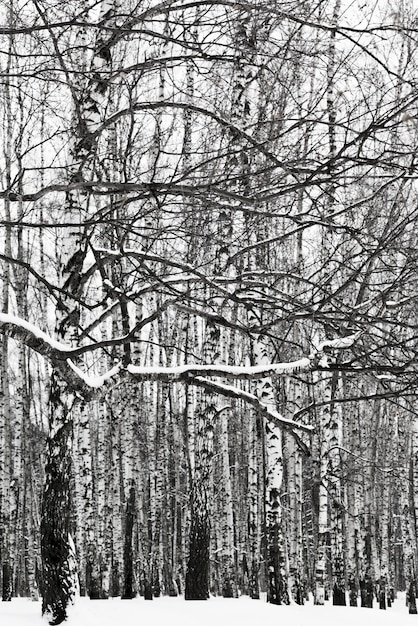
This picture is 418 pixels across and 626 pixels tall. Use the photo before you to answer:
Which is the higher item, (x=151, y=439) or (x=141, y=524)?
(x=151, y=439)

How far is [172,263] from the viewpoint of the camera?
200 inches

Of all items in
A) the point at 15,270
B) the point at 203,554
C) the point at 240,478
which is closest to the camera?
the point at 203,554

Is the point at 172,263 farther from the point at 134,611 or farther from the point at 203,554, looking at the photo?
the point at 203,554

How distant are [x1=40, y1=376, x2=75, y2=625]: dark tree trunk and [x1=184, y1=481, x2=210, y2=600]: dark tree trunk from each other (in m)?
4.13

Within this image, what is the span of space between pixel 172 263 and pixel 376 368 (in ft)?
5.70

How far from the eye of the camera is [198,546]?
10.4 m

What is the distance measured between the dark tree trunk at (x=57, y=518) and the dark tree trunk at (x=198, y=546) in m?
4.13

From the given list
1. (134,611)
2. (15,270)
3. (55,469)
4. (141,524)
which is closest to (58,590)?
(55,469)

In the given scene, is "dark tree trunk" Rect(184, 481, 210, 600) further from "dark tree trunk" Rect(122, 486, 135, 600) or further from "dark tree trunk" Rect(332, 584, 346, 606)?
"dark tree trunk" Rect(332, 584, 346, 606)

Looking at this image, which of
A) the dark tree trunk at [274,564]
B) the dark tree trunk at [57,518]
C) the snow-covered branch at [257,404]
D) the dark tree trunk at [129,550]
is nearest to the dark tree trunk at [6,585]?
the dark tree trunk at [129,550]

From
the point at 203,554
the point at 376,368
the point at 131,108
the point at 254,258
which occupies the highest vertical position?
the point at 254,258

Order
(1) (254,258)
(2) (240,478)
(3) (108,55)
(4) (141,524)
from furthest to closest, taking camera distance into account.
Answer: (2) (240,478), (4) (141,524), (1) (254,258), (3) (108,55)

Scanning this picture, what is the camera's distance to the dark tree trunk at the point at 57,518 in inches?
252

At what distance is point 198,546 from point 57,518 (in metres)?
4.48
